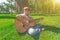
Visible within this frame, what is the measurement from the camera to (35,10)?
1.75m

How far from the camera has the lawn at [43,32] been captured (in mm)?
1731

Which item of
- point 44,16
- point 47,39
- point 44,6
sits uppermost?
point 44,6

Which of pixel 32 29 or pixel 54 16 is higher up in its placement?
pixel 54 16

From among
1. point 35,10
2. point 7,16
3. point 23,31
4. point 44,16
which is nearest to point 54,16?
point 44,16

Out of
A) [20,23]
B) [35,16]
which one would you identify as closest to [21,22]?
[20,23]

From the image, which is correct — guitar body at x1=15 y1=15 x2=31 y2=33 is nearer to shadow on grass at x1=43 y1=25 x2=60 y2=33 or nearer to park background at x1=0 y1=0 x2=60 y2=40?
park background at x1=0 y1=0 x2=60 y2=40

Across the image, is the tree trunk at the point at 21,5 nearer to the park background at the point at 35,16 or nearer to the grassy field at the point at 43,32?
the park background at the point at 35,16

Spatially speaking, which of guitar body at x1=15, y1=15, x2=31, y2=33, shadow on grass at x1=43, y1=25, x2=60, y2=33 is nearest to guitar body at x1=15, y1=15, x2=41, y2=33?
guitar body at x1=15, y1=15, x2=31, y2=33

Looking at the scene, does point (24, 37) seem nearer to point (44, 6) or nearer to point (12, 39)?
point (12, 39)

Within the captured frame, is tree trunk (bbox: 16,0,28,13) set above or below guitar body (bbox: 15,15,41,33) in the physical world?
above

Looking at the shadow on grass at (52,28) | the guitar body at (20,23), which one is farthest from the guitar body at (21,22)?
the shadow on grass at (52,28)

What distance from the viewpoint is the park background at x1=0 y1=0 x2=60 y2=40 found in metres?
1.73

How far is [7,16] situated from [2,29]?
0.16 meters

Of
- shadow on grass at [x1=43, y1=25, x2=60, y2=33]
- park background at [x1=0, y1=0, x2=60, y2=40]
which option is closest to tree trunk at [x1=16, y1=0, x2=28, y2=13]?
park background at [x1=0, y1=0, x2=60, y2=40]
